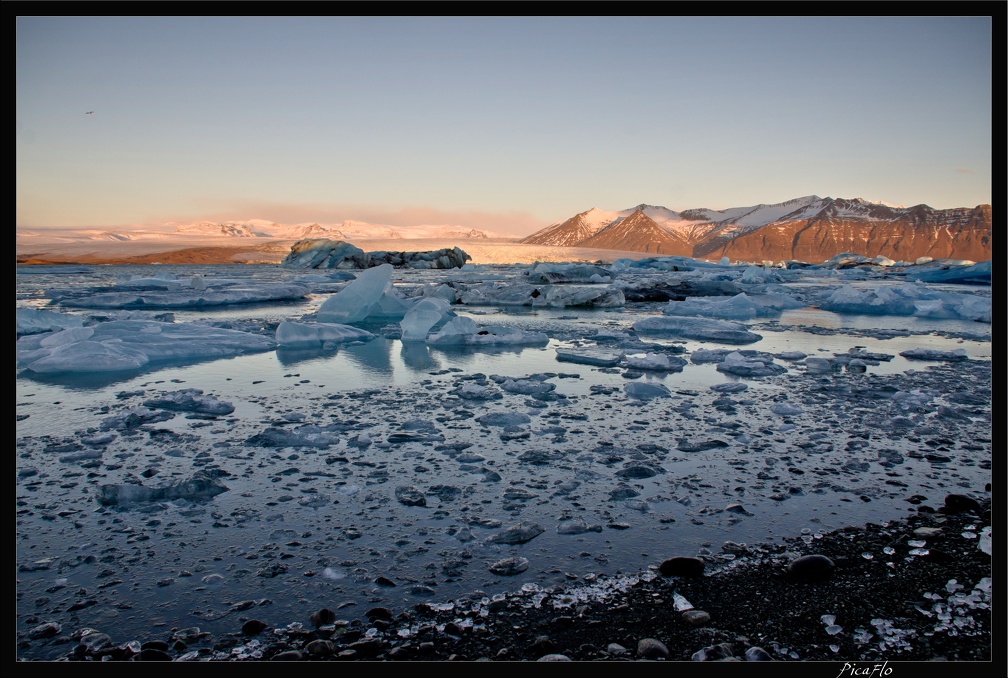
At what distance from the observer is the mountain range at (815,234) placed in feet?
431

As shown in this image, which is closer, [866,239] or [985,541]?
[985,541]

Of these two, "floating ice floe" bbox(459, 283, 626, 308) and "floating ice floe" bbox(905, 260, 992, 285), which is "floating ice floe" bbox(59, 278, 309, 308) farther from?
"floating ice floe" bbox(905, 260, 992, 285)

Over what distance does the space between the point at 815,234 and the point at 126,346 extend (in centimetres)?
16145

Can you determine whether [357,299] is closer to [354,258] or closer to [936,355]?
[936,355]

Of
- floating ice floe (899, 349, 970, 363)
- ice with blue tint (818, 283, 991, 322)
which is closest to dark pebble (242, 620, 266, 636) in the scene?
floating ice floe (899, 349, 970, 363)

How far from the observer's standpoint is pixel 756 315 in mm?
10297

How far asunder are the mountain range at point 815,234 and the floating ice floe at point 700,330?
112 meters

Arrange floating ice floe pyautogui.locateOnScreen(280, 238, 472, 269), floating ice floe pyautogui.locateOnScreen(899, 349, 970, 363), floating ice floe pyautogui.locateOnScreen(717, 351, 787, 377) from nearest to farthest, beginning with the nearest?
floating ice floe pyautogui.locateOnScreen(717, 351, 787, 377) < floating ice floe pyautogui.locateOnScreen(899, 349, 970, 363) < floating ice floe pyautogui.locateOnScreen(280, 238, 472, 269)

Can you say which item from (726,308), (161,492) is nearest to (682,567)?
(161,492)

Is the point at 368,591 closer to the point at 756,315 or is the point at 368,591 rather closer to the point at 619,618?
the point at 619,618

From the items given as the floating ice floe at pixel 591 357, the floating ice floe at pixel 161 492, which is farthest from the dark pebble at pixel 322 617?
the floating ice floe at pixel 591 357

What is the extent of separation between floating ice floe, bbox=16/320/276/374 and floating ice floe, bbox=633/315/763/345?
4.71m

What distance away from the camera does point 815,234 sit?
5664 inches

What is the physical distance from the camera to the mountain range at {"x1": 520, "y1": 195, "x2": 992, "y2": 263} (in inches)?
5176
